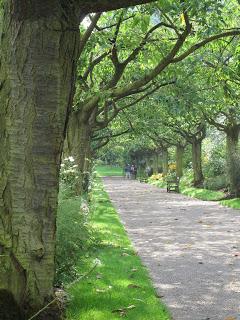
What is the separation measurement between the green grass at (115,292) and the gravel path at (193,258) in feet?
0.78

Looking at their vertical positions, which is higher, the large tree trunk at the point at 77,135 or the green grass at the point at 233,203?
the large tree trunk at the point at 77,135

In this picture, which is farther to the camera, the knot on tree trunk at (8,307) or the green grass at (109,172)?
the green grass at (109,172)

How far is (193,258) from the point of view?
33.1 ft

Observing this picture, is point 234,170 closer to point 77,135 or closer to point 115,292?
point 77,135

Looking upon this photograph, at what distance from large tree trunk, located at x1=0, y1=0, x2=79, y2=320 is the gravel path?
247cm

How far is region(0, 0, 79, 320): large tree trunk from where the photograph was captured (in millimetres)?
4371

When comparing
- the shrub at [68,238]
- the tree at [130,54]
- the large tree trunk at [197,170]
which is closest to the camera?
the shrub at [68,238]

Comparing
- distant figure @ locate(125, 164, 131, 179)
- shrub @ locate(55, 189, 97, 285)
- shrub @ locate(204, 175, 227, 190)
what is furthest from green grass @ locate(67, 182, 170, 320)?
distant figure @ locate(125, 164, 131, 179)

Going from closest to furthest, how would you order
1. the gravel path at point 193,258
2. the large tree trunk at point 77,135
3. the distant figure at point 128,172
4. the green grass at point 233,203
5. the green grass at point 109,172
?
the gravel path at point 193,258
the large tree trunk at point 77,135
the green grass at point 233,203
the distant figure at point 128,172
the green grass at point 109,172

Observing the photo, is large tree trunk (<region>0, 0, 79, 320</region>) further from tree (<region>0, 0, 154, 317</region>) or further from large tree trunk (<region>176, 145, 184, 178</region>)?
large tree trunk (<region>176, 145, 184, 178</region>)

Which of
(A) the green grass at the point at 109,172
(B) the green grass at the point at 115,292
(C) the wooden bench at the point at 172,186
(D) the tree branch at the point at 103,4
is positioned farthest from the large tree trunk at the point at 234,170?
(A) the green grass at the point at 109,172

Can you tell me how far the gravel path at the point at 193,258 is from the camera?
6723mm

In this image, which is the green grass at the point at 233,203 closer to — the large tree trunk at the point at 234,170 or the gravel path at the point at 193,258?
the large tree trunk at the point at 234,170

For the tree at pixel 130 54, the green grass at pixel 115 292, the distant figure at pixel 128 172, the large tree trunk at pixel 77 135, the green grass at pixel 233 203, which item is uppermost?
the tree at pixel 130 54
